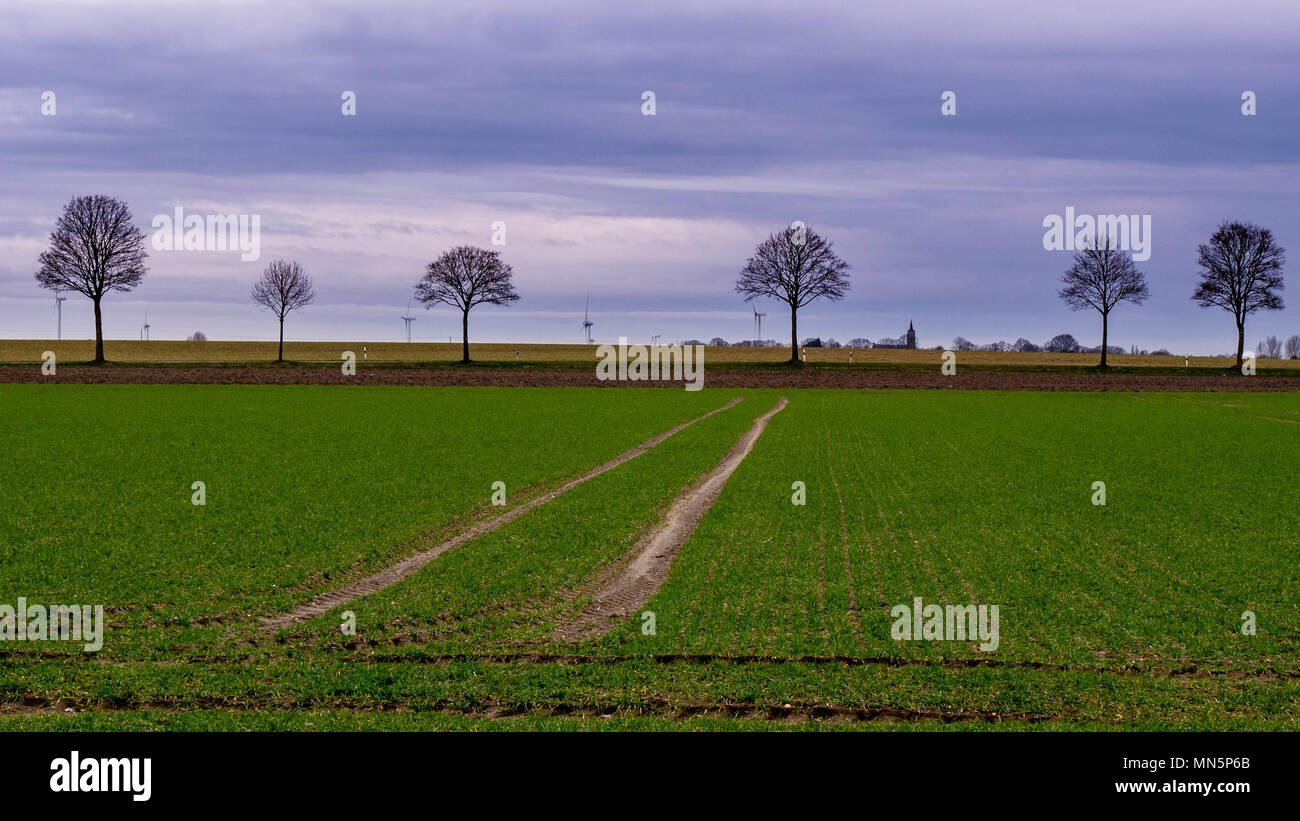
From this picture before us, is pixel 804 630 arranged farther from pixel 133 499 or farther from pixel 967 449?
pixel 967 449

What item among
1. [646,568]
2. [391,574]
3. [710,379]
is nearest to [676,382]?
[710,379]

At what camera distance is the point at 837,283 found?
330ft

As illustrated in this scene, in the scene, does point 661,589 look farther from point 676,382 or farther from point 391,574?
point 676,382

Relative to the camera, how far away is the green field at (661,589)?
8.98 metres

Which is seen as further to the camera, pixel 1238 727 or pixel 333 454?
pixel 333 454

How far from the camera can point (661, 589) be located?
13062 mm

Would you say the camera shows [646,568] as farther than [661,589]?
Yes

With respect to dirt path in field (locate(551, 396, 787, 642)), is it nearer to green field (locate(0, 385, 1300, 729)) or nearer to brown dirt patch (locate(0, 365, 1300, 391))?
green field (locate(0, 385, 1300, 729))

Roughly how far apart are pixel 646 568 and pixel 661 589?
125cm

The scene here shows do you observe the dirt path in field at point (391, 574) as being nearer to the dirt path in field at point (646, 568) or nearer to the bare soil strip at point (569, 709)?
the bare soil strip at point (569, 709)

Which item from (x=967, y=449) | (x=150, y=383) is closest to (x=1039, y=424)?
(x=967, y=449)

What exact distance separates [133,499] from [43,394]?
170 ft

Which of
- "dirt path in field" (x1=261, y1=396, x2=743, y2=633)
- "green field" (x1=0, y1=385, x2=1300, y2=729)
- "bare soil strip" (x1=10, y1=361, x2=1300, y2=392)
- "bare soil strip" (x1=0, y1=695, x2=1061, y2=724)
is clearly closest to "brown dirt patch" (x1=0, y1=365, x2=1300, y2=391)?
"bare soil strip" (x1=10, y1=361, x2=1300, y2=392)

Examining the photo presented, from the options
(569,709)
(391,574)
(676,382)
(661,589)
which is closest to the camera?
(569,709)
